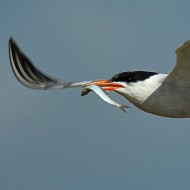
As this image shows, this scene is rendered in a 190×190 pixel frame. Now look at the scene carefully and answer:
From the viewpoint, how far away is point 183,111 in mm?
13773

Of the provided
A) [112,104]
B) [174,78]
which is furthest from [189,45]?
[112,104]

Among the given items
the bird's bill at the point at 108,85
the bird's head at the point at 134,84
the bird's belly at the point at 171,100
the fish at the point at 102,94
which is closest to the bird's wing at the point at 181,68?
the bird's belly at the point at 171,100

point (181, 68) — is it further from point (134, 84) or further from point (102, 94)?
point (102, 94)

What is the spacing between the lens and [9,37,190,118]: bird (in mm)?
13680

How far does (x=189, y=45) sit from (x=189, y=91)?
129cm

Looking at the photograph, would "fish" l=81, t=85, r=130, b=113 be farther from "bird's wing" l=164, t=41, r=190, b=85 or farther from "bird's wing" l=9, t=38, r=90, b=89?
"bird's wing" l=164, t=41, r=190, b=85

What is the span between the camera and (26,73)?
1424 centimetres

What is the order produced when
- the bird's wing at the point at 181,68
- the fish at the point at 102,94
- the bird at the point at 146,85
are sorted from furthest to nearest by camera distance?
the bird at the point at 146,85 < the bird's wing at the point at 181,68 < the fish at the point at 102,94

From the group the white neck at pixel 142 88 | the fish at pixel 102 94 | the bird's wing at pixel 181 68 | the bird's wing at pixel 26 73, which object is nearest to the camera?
the fish at pixel 102 94

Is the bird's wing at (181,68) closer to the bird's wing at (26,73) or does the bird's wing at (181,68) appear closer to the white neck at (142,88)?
the white neck at (142,88)

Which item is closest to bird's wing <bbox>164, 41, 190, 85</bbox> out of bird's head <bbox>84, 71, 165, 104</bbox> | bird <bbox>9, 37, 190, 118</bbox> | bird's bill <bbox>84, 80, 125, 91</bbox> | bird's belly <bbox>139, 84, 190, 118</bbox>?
bird <bbox>9, 37, 190, 118</bbox>

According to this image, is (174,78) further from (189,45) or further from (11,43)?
(11,43)

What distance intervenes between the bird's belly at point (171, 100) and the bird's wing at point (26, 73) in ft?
4.13

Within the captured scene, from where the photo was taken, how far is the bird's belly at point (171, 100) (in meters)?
13.7
